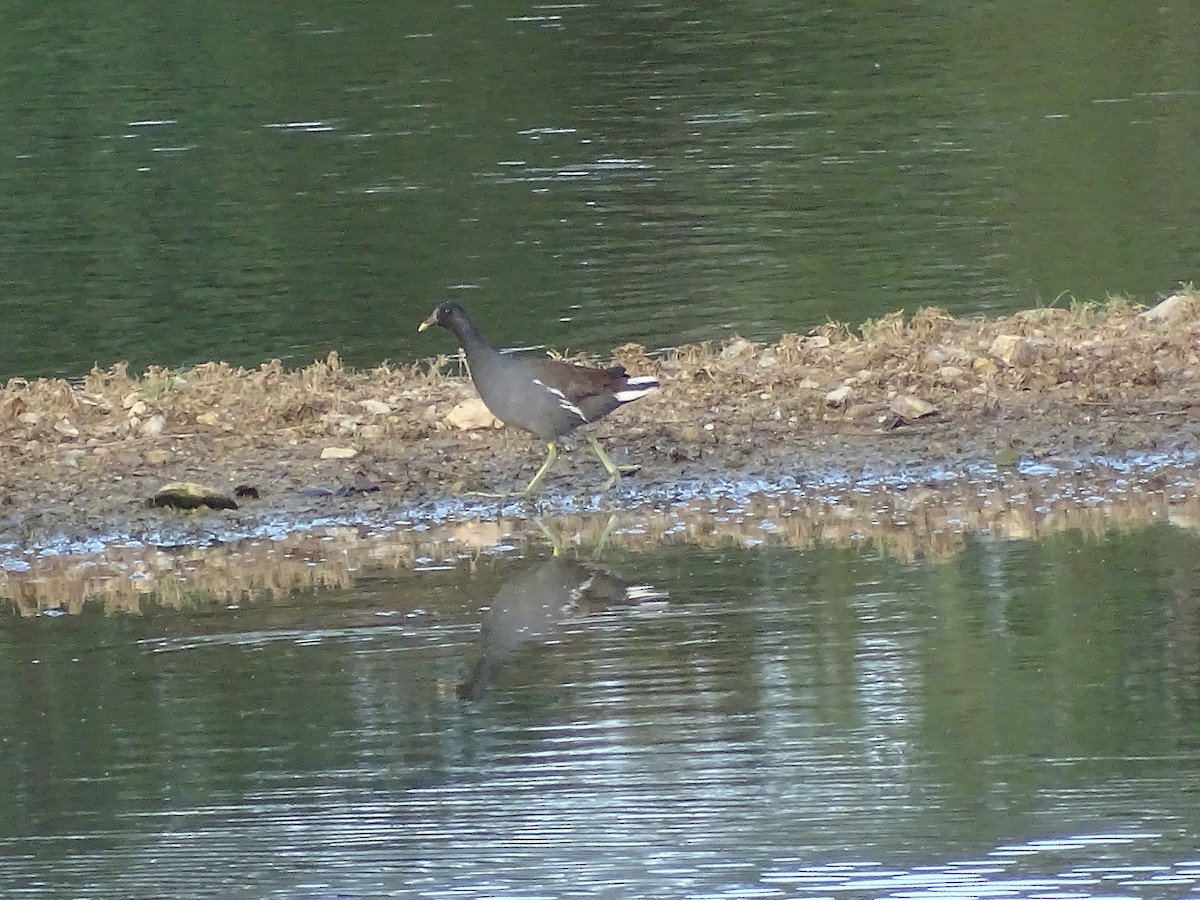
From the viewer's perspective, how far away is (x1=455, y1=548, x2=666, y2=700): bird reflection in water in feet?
23.1

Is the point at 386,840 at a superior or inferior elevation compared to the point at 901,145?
inferior

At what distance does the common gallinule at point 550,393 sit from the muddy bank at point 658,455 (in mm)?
278

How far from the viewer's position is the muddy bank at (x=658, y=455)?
334 inches

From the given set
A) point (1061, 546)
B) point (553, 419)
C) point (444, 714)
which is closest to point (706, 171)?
point (553, 419)

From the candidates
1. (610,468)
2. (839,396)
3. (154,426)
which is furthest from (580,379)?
(154,426)

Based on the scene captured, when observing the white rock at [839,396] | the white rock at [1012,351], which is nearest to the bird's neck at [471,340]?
the white rock at [839,396]

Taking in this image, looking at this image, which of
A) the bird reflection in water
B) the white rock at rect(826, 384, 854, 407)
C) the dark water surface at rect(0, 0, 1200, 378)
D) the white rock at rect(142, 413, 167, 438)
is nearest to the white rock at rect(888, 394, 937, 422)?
the white rock at rect(826, 384, 854, 407)

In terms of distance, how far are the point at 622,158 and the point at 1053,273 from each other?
19.2 ft

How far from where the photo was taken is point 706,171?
17766 millimetres

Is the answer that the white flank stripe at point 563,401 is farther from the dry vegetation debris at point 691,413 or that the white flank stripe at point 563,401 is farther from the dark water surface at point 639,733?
the dark water surface at point 639,733

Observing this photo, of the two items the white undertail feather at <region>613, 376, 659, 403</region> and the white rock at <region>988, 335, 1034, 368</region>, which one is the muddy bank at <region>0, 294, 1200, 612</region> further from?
the white undertail feather at <region>613, 376, 659, 403</region>

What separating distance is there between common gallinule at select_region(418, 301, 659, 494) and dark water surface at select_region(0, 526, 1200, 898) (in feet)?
3.41

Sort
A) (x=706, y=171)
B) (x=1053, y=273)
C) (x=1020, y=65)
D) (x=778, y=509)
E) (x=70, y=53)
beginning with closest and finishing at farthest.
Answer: (x=778, y=509)
(x=1053, y=273)
(x=706, y=171)
(x=1020, y=65)
(x=70, y=53)

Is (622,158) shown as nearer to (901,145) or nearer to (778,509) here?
(901,145)
